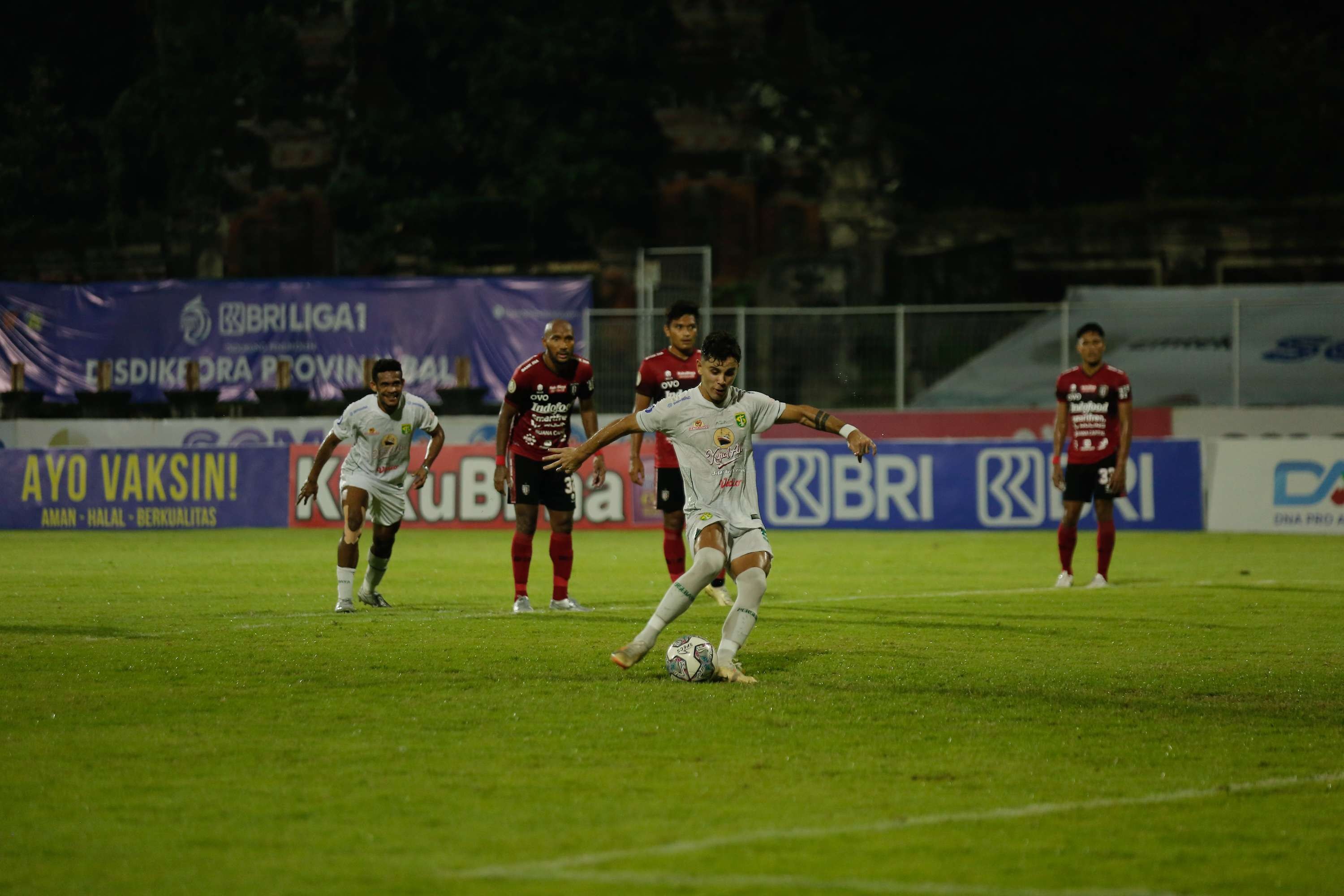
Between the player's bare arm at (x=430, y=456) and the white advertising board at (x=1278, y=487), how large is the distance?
528 inches

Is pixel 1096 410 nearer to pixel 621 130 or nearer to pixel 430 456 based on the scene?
pixel 430 456

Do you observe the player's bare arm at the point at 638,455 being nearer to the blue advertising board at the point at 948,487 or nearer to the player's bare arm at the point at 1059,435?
the player's bare arm at the point at 1059,435

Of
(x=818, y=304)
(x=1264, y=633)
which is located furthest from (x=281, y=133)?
(x=1264, y=633)

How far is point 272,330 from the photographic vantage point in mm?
33562

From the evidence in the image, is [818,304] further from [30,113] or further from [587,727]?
[587,727]

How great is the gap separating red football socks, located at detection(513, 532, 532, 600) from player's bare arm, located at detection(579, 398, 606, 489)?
2.32ft

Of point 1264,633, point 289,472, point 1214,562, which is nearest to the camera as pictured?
point 1264,633

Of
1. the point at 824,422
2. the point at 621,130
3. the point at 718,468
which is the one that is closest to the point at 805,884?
the point at 718,468

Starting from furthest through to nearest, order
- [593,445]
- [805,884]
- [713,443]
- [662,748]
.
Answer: [713,443], [593,445], [662,748], [805,884]

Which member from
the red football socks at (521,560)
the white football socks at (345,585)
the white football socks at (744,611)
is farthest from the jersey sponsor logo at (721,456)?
the white football socks at (345,585)

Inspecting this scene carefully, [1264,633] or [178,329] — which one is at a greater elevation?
[178,329]

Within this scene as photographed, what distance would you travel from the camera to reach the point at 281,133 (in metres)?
46.9

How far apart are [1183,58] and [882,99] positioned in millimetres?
8278

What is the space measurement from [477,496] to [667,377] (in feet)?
37.9
